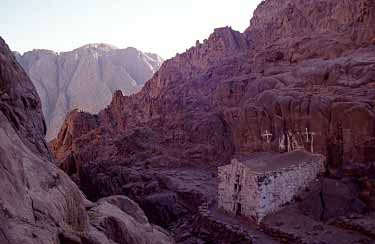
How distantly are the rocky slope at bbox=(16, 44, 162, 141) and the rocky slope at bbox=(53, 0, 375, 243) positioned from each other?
38.1 metres

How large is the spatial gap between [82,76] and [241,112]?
82.8m

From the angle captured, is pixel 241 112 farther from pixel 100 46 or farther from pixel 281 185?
pixel 100 46

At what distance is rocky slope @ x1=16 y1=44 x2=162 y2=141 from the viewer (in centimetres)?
11025

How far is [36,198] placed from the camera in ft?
34.4

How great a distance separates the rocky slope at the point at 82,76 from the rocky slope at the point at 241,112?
125 ft

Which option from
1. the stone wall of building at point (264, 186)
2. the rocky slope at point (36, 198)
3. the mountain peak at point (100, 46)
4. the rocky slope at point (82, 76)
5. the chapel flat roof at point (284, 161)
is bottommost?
the stone wall of building at point (264, 186)

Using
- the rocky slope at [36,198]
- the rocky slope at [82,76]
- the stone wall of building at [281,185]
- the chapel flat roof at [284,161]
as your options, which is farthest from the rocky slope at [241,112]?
the rocky slope at [82,76]

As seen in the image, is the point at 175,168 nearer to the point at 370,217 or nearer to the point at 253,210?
the point at 253,210

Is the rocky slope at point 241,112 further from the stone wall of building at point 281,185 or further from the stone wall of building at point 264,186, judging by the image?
the stone wall of building at point 264,186

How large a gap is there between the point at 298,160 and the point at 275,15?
159 feet

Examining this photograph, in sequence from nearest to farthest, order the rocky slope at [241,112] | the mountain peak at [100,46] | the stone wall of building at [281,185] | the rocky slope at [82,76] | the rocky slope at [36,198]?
the rocky slope at [36,198]
the stone wall of building at [281,185]
the rocky slope at [241,112]
the rocky slope at [82,76]
the mountain peak at [100,46]

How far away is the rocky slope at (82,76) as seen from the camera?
362 feet

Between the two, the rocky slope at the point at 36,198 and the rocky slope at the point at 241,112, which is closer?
the rocky slope at the point at 36,198

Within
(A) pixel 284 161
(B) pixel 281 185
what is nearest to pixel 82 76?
(A) pixel 284 161
